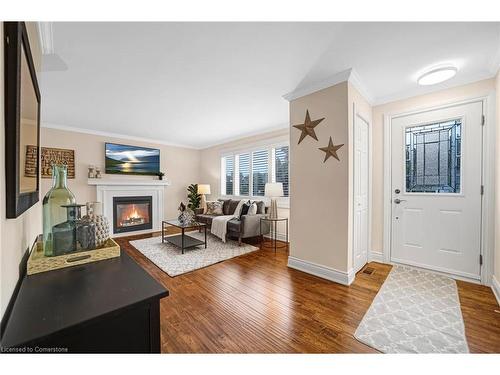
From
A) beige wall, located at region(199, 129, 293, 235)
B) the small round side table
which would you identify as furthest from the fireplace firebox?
the small round side table

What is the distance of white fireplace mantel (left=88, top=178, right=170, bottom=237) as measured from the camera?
4.48 meters

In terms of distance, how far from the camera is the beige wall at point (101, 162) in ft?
13.6

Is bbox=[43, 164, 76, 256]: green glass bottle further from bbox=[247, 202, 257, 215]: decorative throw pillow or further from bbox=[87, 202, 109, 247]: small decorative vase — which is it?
bbox=[247, 202, 257, 215]: decorative throw pillow

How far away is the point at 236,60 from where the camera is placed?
2047 millimetres

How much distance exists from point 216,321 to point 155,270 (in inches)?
54.7

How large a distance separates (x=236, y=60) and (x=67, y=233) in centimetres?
194

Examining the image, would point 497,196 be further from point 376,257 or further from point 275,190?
point 275,190

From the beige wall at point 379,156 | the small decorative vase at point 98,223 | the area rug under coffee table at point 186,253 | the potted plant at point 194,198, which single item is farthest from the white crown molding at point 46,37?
the potted plant at point 194,198

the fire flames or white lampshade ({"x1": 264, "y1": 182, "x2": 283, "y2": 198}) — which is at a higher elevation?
white lampshade ({"x1": 264, "y1": 182, "x2": 283, "y2": 198})

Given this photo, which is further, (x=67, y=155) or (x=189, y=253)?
(x=67, y=155)

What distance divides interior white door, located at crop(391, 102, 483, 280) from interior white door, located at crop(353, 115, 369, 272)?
1.23 feet

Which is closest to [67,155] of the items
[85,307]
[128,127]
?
[128,127]
